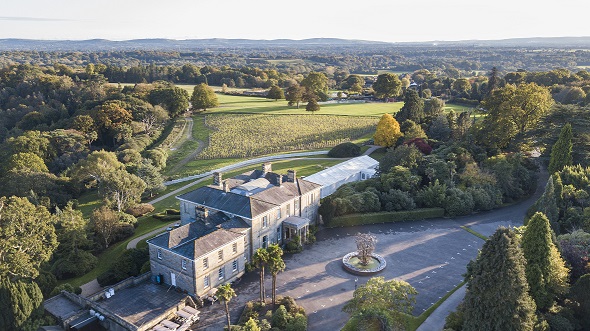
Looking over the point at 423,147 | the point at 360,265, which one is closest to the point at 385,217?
the point at 360,265

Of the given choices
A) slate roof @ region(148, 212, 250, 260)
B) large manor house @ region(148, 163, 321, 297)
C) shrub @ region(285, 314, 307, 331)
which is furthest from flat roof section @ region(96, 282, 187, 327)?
shrub @ region(285, 314, 307, 331)

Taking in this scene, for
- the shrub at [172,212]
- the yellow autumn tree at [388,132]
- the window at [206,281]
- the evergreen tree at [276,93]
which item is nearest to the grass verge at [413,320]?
the window at [206,281]

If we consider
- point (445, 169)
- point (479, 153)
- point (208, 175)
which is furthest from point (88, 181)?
point (479, 153)

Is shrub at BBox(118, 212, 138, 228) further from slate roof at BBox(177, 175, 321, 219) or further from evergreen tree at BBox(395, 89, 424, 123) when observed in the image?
evergreen tree at BBox(395, 89, 424, 123)

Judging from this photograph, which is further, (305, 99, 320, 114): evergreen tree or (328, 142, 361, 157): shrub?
(305, 99, 320, 114): evergreen tree

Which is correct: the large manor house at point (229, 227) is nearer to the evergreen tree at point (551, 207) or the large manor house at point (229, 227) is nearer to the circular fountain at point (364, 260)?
the circular fountain at point (364, 260)

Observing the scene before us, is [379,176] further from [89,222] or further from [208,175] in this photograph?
[89,222]
